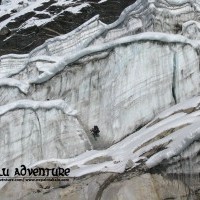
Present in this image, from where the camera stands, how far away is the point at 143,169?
915cm

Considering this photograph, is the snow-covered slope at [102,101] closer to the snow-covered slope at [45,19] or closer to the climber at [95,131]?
the climber at [95,131]

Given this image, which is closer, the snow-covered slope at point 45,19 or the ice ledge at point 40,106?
the ice ledge at point 40,106

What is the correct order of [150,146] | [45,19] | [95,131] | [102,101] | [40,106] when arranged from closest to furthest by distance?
[150,146] < [40,106] < [95,131] < [102,101] < [45,19]

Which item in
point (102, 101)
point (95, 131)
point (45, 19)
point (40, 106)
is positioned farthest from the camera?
point (45, 19)

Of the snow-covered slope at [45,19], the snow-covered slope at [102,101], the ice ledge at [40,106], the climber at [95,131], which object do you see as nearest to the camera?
the snow-covered slope at [102,101]

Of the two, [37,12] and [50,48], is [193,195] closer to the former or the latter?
[50,48]

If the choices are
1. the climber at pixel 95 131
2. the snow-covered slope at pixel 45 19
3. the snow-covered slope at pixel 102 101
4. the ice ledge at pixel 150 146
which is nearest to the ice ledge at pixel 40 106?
the snow-covered slope at pixel 102 101

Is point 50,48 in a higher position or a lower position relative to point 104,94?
higher

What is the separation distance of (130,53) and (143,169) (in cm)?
480

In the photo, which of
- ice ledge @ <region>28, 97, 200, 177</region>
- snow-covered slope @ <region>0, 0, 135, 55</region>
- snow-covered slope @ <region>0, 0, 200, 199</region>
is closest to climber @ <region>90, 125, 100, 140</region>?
snow-covered slope @ <region>0, 0, 200, 199</region>

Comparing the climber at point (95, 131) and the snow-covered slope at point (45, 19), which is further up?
the snow-covered slope at point (45, 19)

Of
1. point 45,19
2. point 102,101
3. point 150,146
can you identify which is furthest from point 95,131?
point 45,19

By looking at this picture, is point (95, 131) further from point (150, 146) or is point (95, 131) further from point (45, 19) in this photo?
point (45, 19)

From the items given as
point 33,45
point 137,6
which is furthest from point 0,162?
point 33,45
